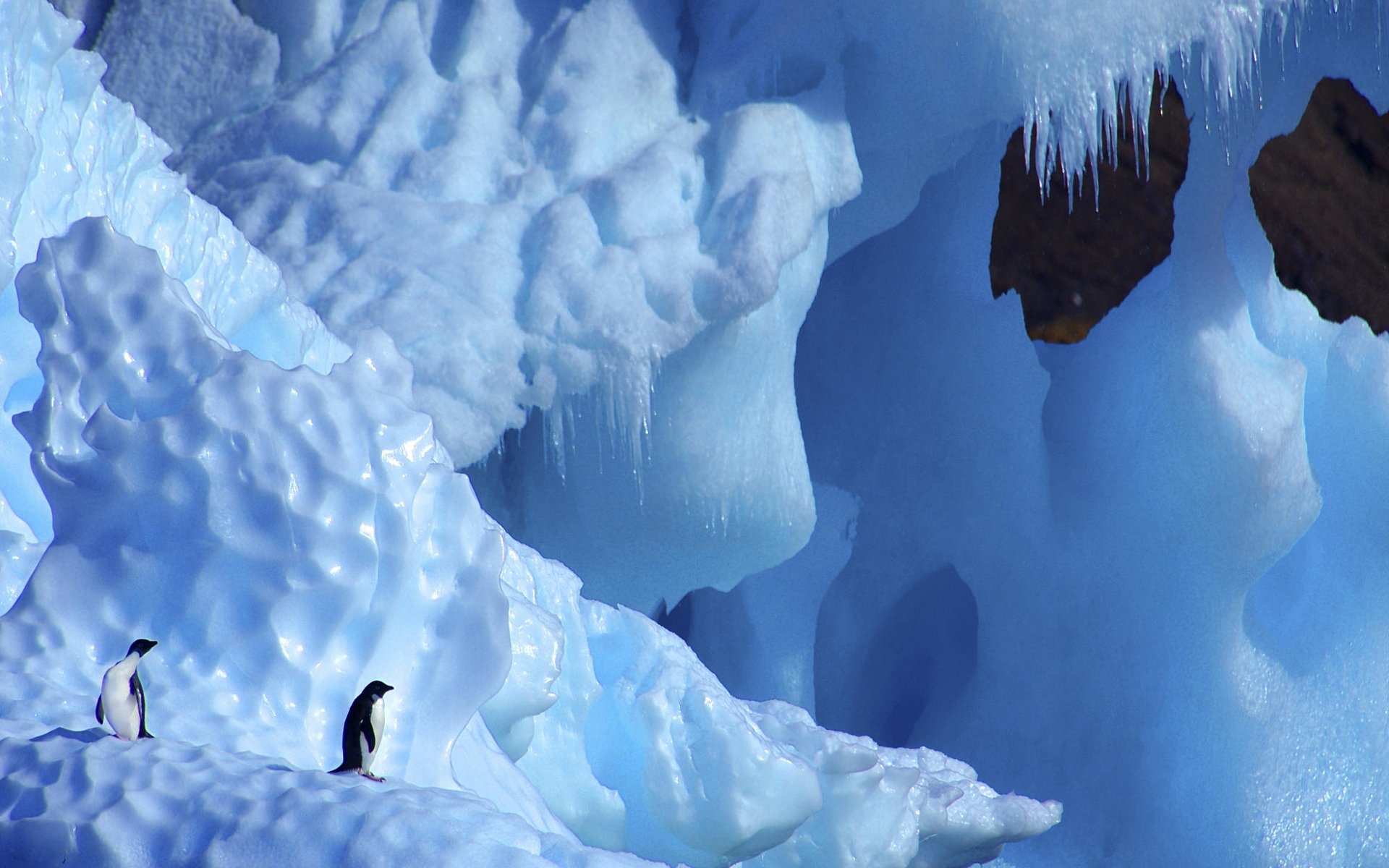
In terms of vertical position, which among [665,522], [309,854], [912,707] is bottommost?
[912,707]

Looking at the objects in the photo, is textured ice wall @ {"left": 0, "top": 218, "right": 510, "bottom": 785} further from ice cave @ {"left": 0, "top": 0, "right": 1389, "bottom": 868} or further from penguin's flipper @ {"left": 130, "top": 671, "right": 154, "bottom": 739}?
penguin's flipper @ {"left": 130, "top": 671, "right": 154, "bottom": 739}

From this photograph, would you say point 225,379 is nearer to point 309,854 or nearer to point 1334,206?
point 309,854

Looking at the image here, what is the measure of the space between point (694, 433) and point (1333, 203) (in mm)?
3177

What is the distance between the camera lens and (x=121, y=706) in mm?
1695

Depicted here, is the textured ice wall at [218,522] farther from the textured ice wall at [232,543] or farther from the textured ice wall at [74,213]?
the textured ice wall at [74,213]

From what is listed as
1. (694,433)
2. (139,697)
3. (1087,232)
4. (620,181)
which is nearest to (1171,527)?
(1087,232)

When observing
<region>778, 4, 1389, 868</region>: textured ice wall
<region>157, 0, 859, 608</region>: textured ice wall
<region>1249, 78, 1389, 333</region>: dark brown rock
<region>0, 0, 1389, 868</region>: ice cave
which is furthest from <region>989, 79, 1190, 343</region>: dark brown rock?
<region>157, 0, 859, 608</region>: textured ice wall

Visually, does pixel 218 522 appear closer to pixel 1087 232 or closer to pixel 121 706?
pixel 121 706

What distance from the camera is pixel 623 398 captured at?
4211 millimetres

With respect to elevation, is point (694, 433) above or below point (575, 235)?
below

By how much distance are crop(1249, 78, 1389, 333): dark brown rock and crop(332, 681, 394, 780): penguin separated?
4.66 meters

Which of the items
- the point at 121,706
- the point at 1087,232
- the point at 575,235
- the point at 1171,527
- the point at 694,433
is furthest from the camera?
the point at 1087,232

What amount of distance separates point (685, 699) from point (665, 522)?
4.09 feet

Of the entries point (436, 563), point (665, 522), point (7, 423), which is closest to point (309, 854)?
point (436, 563)
